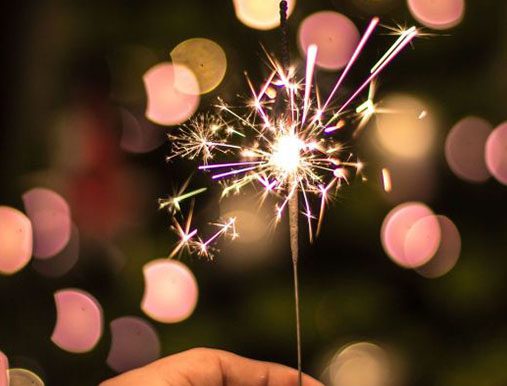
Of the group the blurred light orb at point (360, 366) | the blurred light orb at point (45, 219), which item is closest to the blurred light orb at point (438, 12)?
the blurred light orb at point (360, 366)

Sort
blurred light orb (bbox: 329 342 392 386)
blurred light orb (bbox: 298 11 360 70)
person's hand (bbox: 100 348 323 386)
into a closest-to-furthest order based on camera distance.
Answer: person's hand (bbox: 100 348 323 386)
blurred light orb (bbox: 298 11 360 70)
blurred light orb (bbox: 329 342 392 386)

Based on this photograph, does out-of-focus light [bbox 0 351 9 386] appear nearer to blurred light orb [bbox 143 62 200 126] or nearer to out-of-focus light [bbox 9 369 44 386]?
out-of-focus light [bbox 9 369 44 386]

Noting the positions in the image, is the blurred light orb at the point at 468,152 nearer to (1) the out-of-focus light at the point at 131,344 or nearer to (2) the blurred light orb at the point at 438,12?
(2) the blurred light orb at the point at 438,12

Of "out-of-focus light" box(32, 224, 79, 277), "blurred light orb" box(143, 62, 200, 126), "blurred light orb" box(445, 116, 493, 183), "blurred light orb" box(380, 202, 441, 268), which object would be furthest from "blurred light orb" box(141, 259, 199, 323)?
"blurred light orb" box(445, 116, 493, 183)

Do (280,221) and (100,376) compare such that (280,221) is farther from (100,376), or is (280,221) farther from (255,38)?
(100,376)

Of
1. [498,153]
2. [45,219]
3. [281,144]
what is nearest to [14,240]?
[45,219]
